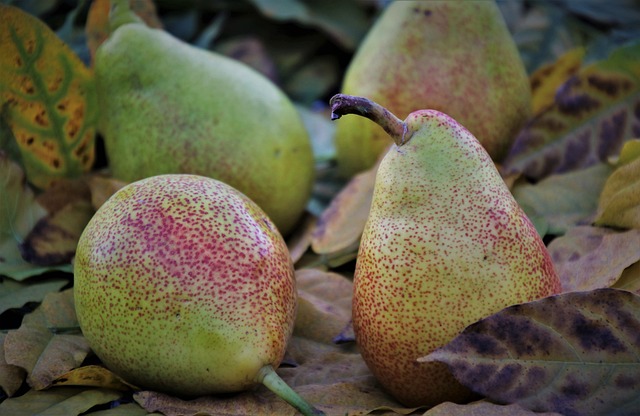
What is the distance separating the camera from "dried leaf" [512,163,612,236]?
1104 millimetres

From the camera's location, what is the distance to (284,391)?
0.76 m

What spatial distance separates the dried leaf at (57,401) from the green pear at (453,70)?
2.25 feet

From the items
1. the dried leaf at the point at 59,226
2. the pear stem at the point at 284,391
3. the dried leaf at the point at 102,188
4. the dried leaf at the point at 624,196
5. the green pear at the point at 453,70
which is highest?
the green pear at the point at 453,70

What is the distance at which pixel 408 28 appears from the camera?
128cm

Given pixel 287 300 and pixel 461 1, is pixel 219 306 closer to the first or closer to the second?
pixel 287 300

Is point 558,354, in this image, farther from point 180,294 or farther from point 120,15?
point 120,15

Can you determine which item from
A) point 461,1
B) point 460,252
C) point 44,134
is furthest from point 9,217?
point 461,1

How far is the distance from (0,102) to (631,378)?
0.94 m

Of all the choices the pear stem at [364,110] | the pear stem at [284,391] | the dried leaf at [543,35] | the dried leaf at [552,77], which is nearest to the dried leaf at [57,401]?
the pear stem at [284,391]

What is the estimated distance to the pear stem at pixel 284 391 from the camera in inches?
29.3

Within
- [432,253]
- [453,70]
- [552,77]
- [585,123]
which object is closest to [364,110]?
[432,253]

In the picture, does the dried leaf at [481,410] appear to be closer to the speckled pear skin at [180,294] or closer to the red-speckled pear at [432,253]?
the red-speckled pear at [432,253]

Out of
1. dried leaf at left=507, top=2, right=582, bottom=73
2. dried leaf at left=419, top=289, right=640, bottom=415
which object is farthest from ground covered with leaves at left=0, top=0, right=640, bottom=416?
dried leaf at left=507, top=2, right=582, bottom=73

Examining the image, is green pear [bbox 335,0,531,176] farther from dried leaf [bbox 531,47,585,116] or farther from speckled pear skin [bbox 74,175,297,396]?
speckled pear skin [bbox 74,175,297,396]
